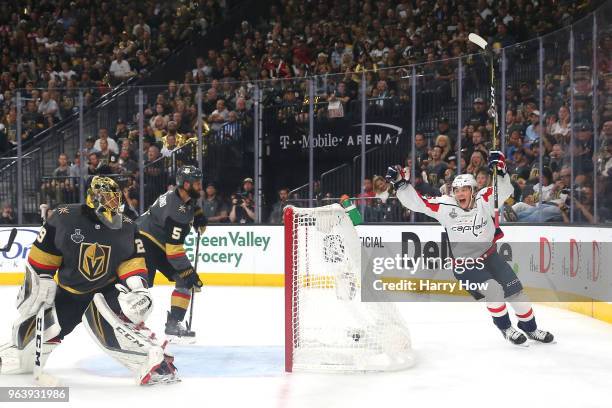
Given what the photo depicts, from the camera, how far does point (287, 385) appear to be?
4.70 meters

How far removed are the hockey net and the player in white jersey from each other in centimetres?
96

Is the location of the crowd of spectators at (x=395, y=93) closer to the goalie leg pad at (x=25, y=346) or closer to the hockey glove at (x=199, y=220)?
the hockey glove at (x=199, y=220)

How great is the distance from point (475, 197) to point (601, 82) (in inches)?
78.8

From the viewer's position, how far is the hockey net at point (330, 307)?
16.9 ft

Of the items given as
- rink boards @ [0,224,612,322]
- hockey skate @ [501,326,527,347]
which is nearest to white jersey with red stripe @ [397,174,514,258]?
hockey skate @ [501,326,527,347]

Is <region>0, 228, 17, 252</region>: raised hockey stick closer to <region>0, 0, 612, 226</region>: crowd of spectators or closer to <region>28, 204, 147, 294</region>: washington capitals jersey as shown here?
<region>0, 0, 612, 226</region>: crowd of spectators

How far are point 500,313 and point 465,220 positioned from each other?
701 mm

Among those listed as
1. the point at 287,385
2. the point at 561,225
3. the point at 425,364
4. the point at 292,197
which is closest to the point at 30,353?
the point at 287,385

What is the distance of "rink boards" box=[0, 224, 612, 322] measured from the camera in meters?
7.26

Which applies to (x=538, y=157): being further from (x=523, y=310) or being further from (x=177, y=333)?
(x=177, y=333)

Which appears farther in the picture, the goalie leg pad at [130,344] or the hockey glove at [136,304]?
the goalie leg pad at [130,344]

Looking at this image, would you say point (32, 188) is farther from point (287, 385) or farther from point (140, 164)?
point (287, 385)

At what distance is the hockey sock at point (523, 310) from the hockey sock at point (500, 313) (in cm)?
8

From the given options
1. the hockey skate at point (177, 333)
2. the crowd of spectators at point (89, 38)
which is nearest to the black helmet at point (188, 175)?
the hockey skate at point (177, 333)
